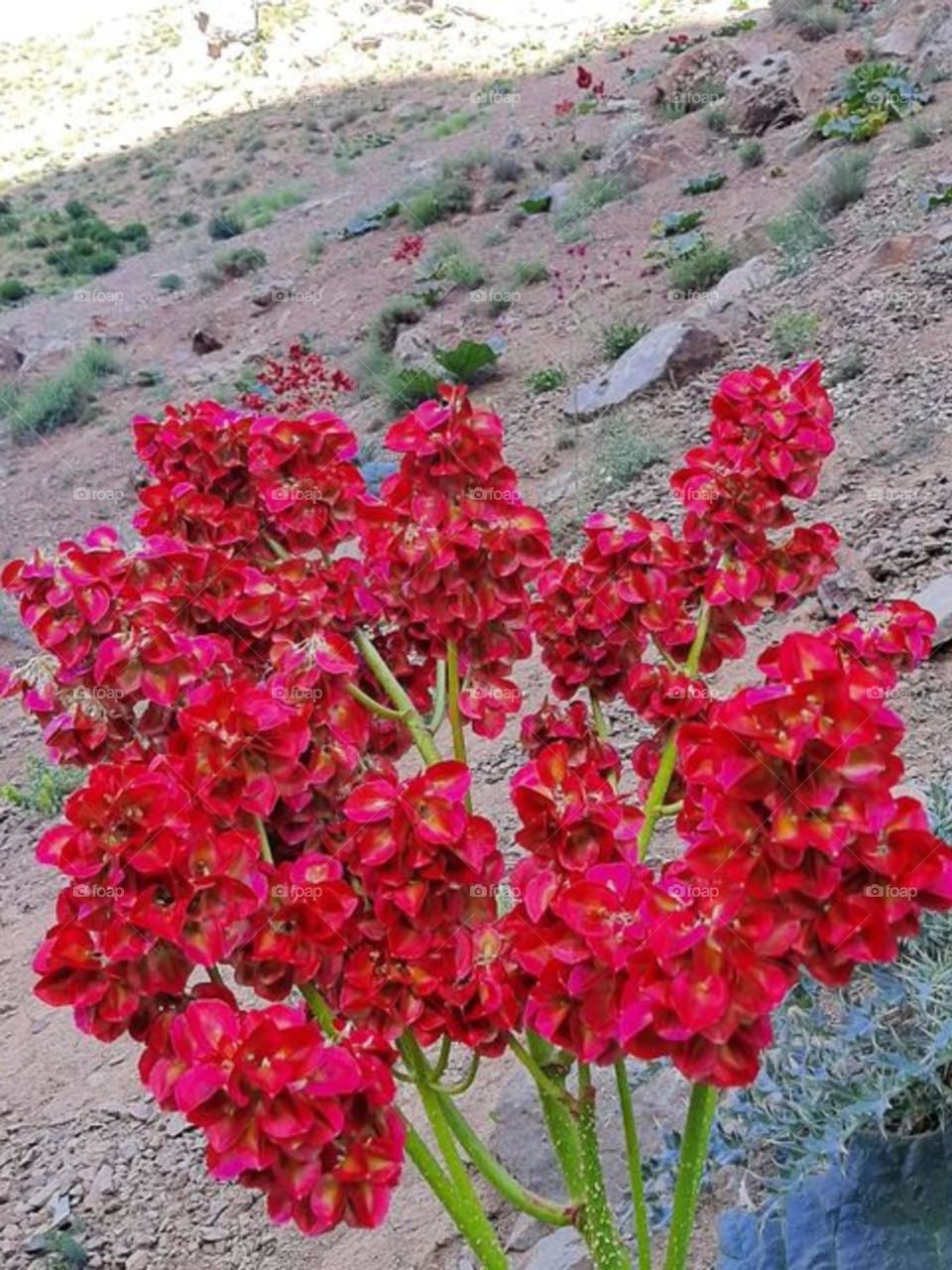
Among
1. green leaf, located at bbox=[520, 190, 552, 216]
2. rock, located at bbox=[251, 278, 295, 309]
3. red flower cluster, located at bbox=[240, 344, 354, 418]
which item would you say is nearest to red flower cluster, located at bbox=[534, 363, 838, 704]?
red flower cluster, located at bbox=[240, 344, 354, 418]

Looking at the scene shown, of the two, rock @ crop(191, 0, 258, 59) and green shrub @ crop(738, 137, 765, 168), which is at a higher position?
rock @ crop(191, 0, 258, 59)

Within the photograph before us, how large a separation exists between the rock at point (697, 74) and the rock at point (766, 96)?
1.01 metres

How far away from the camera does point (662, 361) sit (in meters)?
6.62

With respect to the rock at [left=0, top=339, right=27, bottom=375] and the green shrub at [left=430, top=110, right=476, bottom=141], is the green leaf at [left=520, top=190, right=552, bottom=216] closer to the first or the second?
the rock at [left=0, top=339, right=27, bottom=375]

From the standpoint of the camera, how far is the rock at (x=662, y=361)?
260 inches

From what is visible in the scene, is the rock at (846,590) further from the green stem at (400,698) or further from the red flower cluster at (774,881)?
the red flower cluster at (774,881)

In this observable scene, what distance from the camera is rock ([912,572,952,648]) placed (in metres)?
3.19

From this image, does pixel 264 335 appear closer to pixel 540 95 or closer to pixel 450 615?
pixel 540 95

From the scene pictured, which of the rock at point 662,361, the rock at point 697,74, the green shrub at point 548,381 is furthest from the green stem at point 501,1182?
the rock at point 697,74

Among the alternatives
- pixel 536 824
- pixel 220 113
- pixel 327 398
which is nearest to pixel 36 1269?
pixel 536 824

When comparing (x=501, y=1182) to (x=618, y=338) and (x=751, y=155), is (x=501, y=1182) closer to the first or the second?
(x=618, y=338)

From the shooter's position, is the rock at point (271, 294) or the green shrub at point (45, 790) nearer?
the green shrub at point (45, 790)

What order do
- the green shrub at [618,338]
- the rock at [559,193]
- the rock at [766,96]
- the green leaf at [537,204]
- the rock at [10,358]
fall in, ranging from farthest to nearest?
the rock at [10,358] < the green leaf at [537,204] < the rock at [559,193] < the rock at [766,96] < the green shrub at [618,338]

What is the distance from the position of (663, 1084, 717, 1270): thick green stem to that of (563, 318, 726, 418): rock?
5.72m
